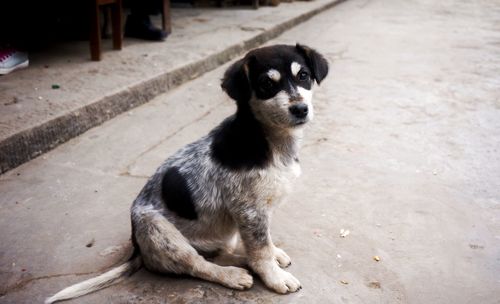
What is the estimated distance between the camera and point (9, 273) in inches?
97.3

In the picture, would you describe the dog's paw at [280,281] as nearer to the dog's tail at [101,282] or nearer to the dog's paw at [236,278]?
the dog's paw at [236,278]

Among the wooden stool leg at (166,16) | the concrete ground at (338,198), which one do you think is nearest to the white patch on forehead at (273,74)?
the concrete ground at (338,198)

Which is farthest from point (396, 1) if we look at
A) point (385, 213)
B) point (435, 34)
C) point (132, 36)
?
point (385, 213)

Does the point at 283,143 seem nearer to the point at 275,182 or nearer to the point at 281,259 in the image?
the point at 275,182

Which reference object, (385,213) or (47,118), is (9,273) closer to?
(47,118)

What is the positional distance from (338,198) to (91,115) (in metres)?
2.25

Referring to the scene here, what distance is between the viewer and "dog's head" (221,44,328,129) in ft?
7.48

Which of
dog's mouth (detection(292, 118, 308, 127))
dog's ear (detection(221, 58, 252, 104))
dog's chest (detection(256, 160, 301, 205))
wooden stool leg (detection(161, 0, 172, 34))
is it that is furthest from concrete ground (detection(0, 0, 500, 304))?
wooden stool leg (detection(161, 0, 172, 34))

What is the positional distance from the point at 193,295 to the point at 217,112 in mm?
2632

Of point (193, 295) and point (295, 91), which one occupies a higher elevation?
point (295, 91)

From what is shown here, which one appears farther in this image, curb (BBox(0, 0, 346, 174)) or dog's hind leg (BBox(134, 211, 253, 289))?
curb (BBox(0, 0, 346, 174))

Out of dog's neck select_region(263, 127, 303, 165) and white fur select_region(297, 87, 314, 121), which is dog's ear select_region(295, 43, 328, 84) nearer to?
white fur select_region(297, 87, 314, 121)

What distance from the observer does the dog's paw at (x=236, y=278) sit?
2.34 m

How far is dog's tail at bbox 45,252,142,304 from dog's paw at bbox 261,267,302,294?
64 cm
